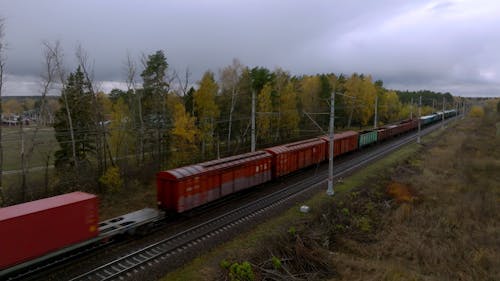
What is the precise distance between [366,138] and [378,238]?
34.3m

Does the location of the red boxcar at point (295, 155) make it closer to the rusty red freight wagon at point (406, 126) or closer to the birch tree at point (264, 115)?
the birch tree at point (264, 115)

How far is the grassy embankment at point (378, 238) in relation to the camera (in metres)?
14.2

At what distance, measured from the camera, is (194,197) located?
67.6ft

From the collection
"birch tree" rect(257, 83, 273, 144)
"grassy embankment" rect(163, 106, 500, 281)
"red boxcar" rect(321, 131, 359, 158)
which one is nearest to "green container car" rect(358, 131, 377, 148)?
"red boxcar" rect(321, 131, 359, 158)

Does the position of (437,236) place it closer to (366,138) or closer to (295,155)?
(295,155)

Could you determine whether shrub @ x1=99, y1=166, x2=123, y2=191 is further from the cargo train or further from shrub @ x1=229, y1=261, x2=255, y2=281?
shrub @ x1=229, y1=261, x2=255, y2=281

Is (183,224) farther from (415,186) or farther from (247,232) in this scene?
(415,186)

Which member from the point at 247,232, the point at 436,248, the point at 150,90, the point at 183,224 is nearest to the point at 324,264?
the point at 247,232

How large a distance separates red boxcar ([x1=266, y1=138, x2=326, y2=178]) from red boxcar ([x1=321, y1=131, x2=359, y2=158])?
1.73 meters

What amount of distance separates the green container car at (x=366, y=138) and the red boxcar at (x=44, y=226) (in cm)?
4046

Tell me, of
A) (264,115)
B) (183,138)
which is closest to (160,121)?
(183,138)

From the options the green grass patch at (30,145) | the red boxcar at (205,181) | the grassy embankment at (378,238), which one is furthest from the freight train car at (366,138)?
the green grass patch at (30,145)

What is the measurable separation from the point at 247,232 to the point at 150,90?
30.9m

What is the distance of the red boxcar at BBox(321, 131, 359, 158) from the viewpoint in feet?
132
